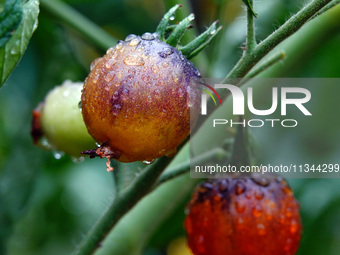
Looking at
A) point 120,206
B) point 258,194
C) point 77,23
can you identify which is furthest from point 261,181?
point 77,23

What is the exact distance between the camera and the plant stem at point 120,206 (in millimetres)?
860

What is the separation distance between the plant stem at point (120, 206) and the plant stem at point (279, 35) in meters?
0.23

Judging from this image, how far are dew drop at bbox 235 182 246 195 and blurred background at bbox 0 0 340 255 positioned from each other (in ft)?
1.56

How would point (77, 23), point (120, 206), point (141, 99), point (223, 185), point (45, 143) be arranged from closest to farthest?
point (141, 99) < point (120, 206) < point (223, 185) < point (45, 143) < point (77, 23)

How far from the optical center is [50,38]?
167 centimetres

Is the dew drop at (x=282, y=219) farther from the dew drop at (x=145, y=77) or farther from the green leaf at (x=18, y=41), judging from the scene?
the green leaf at (x=18, y=41)

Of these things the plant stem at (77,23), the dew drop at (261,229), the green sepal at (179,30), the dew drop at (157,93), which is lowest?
the dew drop at (261,229)

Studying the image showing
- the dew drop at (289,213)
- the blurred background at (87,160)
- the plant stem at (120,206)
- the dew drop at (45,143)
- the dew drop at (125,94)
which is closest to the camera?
the dew drop at (125,94)

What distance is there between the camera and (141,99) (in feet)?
2.24

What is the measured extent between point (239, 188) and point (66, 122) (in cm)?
37

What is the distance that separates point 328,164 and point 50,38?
1.06 m

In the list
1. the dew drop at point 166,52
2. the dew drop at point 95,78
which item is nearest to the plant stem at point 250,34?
the dew drop at point 166,52

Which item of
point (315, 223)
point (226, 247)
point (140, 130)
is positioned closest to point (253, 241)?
point (226, 247)

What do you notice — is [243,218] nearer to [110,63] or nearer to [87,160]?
[110,63]
